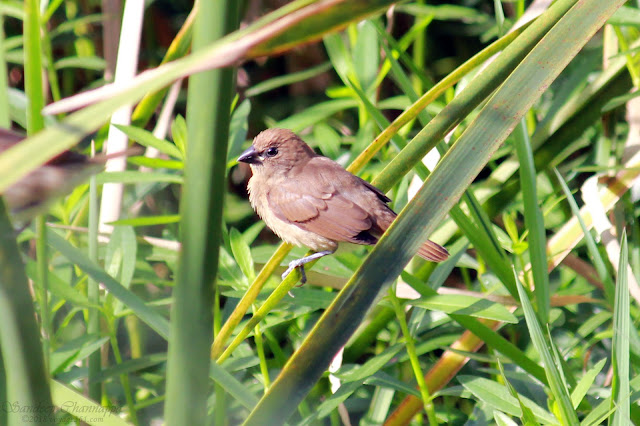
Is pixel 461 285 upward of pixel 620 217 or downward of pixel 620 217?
downward

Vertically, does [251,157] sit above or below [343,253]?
above

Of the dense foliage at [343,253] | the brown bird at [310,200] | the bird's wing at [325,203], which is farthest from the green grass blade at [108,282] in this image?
the bird's wing at [325,203]

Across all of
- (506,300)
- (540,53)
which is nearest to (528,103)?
(540,53)

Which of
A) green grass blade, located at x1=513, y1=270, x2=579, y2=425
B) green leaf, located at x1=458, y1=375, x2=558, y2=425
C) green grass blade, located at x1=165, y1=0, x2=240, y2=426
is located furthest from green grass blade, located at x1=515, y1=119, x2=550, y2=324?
green grass blade, located at x1=165, y1=0, x2=240, y2=426

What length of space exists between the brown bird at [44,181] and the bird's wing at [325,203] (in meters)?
1.08

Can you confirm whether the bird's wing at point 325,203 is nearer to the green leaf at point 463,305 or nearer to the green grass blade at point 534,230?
the green leaf at point 463,305

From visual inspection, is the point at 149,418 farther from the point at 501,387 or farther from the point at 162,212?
the point at 162,212

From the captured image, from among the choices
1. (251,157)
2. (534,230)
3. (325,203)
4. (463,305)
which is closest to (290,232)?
(325,203)

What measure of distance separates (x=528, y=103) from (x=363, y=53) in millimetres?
1241

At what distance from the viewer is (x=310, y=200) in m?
2.30

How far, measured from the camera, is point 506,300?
6.54ft

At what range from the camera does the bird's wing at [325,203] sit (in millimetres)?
2133

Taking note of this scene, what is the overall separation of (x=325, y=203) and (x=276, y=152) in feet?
1.11

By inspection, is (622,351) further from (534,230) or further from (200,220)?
(200,220)
